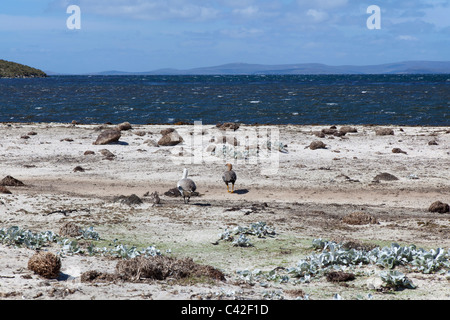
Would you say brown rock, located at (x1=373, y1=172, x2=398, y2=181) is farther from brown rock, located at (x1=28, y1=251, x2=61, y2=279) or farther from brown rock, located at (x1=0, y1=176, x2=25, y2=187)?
brown rock, located at (x1=28, y1=251, x2=61, y2=279)

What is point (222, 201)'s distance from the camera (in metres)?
15.5

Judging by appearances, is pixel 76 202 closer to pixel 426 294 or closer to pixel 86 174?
pixel 86 174

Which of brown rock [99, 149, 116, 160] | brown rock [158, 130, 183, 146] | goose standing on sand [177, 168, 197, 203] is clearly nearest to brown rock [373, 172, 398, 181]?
goose standing on sand [177, 168, 197, 203]

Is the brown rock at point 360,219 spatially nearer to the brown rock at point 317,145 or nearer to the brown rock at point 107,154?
the brown rock at point 317,145

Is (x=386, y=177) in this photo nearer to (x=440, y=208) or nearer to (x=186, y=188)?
(x=440, y=208)

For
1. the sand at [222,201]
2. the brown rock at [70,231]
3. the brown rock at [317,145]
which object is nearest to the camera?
the sand at [222,201]

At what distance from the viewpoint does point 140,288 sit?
7.34 meters

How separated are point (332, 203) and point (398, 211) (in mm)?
1956

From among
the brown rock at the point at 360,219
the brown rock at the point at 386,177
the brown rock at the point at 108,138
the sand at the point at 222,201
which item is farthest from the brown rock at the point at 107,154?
the brown rock at the point at 360,219

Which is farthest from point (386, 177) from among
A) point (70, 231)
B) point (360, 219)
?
point (70, 231)

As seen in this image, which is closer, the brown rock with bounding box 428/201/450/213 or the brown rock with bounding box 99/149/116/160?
the brown rock with bounding box 428/201/450/213

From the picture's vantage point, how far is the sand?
7715 mm

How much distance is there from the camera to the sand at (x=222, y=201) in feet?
25.3
